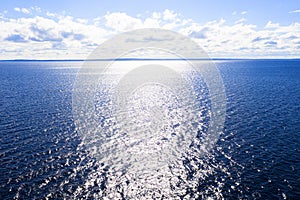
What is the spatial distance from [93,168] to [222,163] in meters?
27.4

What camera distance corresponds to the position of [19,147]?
190 feet

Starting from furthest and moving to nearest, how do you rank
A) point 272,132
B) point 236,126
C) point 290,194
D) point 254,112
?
1. point 254,112
2. point 236,126
3. point 272,132
4. point 290,194

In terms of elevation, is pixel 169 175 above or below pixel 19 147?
below

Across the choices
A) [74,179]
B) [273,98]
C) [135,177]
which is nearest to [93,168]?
[74,179]

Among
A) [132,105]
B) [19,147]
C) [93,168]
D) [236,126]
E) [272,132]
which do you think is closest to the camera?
[93,168]

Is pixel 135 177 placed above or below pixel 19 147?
below

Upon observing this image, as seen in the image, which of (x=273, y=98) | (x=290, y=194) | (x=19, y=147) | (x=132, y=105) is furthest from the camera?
(x=273, y=98)

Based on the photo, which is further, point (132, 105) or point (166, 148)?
point (132, 105)

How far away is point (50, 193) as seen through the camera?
41.1m

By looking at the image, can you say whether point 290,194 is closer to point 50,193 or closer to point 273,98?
point 50,193

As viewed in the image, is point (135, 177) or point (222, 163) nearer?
point (135, 177)

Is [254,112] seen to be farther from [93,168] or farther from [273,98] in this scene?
[93,168]

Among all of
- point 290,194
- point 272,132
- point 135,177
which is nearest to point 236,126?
point 272,132

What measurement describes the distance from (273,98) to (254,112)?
34.8 metres
